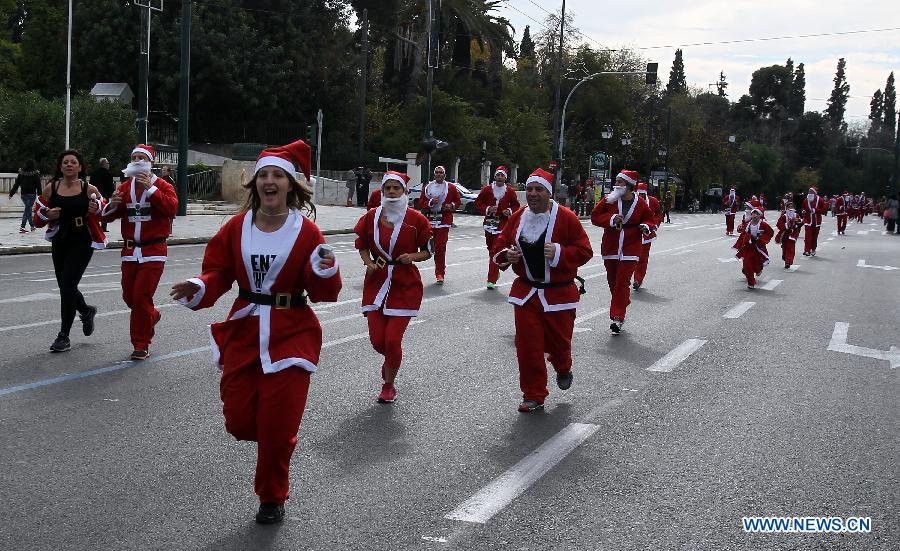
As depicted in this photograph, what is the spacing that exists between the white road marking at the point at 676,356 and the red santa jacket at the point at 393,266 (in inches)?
99.6

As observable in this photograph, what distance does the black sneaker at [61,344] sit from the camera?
9406 millimetres

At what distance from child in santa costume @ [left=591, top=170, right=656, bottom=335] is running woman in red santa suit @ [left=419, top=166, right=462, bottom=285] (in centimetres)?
410

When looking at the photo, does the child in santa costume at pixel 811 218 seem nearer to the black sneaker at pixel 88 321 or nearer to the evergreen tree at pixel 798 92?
the black sneaker at pixel 88 321

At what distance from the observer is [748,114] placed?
137m

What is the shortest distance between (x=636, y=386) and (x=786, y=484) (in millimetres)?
2938

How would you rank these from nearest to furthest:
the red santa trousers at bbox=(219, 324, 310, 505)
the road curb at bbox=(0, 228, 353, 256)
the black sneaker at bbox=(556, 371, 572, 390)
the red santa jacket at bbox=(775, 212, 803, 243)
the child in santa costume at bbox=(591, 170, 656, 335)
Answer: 1. the red santa trousers at bbox=(219, 324, 310, 505)
2. the black sneaker at bbox=(556, 371, 572, 390)
3. the child in santa costume at bbox=(591, 170, 656, 335)
4. the road curb at bbox=(0, 228, 353, 256)
5. the red santa jacket at bbox=(775, 212, 803, 243)

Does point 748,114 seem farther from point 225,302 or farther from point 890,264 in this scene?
point 225,302

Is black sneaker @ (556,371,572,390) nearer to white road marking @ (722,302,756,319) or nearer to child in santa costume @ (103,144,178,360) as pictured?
child in santa costume @ (103,144,178,360)

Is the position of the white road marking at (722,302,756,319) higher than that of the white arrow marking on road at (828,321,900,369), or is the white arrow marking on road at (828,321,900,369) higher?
the white arrow marking on road at (828,321,900,369)

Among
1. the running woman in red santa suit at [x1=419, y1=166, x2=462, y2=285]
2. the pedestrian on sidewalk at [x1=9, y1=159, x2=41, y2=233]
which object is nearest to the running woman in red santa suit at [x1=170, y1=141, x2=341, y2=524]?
the running woman in red santa suit at [x1=419, y1=166, x2=462, y2=285]

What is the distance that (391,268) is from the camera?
8508 mm

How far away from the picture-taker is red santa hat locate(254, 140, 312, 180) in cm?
512

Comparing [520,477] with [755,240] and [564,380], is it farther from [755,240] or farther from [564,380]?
[755,240]

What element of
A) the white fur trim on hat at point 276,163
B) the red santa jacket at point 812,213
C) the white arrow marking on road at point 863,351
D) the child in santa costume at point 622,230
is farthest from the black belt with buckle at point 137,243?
the red santa jacket at point 812,213
